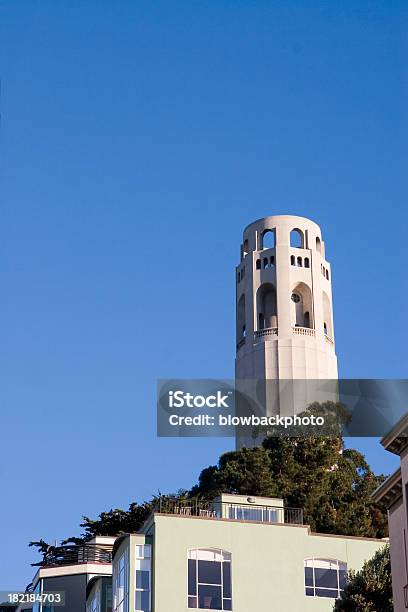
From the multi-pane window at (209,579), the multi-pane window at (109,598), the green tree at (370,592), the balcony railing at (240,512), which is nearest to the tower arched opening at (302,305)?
the multi-pane window at (109,598)

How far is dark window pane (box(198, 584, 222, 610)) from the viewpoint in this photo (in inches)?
1943

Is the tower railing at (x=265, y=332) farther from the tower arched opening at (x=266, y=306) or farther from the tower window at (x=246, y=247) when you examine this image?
the tower window at (x=246, y=247)

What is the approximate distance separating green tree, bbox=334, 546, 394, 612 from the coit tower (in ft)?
279

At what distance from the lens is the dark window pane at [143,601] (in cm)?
4928

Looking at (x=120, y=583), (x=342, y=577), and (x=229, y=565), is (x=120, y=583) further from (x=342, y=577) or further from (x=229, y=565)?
(x=342, y=577)

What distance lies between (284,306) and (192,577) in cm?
8363

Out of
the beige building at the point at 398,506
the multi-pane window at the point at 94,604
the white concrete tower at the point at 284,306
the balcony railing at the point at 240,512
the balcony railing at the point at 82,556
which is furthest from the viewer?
the white concrete tower at the point at 284,306

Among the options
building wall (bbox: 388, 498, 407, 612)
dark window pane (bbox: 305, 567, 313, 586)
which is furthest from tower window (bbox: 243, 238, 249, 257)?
building wall (bbox: 388, 498, 407, 612)

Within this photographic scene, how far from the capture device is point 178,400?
95.3m

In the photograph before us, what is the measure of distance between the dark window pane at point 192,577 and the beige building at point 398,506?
48.3 feet

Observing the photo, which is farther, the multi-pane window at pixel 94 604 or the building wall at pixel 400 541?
the multi-pane window at pixel 94 604

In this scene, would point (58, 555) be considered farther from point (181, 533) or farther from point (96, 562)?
point (181, 533)

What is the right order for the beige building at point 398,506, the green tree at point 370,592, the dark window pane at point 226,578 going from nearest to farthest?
the beige building at point 398,506
the green tree at point 370,592
the dark window pane at point 226,578

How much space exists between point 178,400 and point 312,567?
146ft
